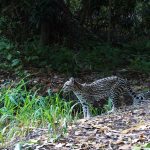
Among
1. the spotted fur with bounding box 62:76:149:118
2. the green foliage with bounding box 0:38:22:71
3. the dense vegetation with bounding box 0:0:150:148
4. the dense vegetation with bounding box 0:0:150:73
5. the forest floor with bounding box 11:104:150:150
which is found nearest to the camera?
the forest floor with bounding box 11:104:150:150

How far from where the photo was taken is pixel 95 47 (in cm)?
1645

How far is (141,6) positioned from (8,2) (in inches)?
257

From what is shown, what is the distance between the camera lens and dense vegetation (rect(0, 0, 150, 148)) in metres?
14.6

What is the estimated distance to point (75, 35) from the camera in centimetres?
1692

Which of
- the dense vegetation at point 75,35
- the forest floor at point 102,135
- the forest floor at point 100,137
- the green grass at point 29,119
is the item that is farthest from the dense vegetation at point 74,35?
the forest floor at point 100,137

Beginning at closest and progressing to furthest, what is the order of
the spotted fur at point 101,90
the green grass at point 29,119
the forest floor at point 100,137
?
the forest floor at point 100,137 < the green grass at point 29,119 < the spotted fur at point 101,90

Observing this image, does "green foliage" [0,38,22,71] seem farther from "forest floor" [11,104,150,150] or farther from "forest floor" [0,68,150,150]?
"forest floor" [11,104,150,150]

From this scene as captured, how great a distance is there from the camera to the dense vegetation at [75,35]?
14594 mm

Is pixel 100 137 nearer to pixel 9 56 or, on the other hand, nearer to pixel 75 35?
pixel 9 56

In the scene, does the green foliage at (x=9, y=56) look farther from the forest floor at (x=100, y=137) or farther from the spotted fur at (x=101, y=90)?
the forest floor at (x=100, y=137)

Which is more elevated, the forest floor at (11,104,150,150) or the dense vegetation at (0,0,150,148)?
the dense vegetation at (0,0,150,148)

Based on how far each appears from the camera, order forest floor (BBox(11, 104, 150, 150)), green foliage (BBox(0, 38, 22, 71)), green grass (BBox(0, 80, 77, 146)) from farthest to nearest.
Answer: green foliage (BBox(0, 38, 22, 71)) → green grass (BBox(0, 80, 77, 146)) → forest floor (BBox(11, 104, 150, 150))

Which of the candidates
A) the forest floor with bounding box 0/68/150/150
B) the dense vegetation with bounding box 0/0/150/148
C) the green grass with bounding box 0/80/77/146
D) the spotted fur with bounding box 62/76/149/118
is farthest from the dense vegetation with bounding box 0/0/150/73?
the forest floor with bounding box 0/68/150/150

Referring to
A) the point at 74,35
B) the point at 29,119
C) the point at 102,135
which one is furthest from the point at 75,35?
the point at 102,135
